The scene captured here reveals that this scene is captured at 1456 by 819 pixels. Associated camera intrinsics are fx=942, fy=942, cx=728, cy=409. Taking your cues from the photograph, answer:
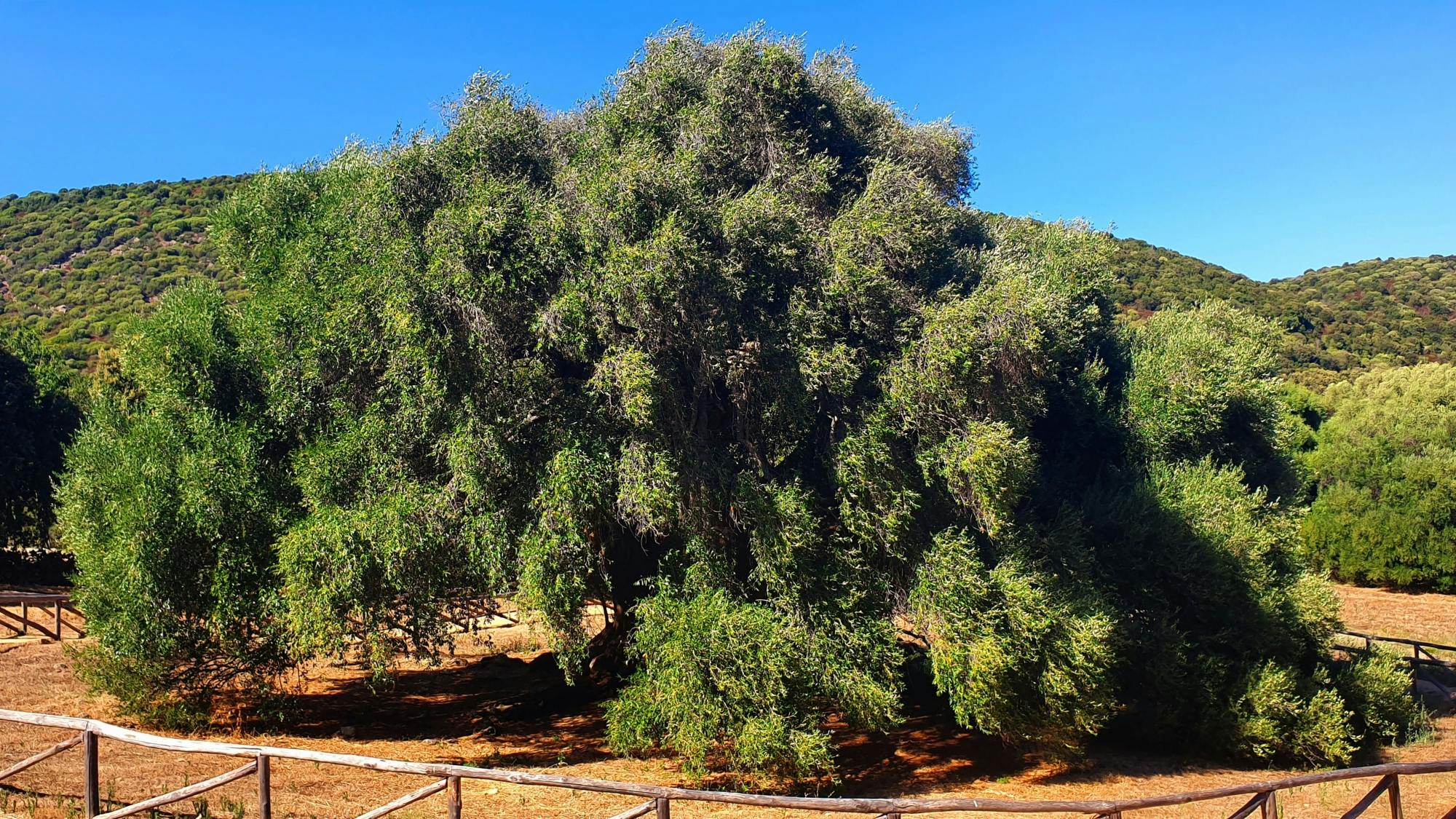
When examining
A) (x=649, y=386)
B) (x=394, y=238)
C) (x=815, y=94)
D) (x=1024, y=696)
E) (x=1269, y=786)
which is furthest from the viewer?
(x=815, y=94)

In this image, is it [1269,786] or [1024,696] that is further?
[1024,696]

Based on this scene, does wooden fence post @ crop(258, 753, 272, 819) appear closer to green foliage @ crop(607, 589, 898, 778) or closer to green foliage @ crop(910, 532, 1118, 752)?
green foliage @ crop(607, 589, 898, 778)

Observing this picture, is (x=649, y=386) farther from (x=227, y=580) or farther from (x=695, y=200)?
(x=227, y=580)

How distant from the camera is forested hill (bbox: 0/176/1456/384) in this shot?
60.2 meters

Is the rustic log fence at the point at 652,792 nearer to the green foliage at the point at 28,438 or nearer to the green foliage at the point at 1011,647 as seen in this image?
the green foliage at the point at 1011,647

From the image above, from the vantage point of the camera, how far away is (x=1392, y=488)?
1439 inches

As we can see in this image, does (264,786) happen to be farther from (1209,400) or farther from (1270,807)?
(1209,400)

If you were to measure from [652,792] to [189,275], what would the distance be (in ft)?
201

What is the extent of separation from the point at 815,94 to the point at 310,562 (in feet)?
37.2

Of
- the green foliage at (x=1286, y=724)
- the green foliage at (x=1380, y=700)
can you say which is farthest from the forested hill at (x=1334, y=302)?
the green foliage at (x=1286, y=724)

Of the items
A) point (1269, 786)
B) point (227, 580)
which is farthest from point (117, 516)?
point (1269, 786)

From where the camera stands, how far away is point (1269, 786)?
8.14 meters

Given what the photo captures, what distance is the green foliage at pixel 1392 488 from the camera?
35406mm

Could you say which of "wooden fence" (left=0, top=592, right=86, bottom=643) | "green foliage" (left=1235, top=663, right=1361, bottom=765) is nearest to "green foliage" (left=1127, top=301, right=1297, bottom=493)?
"green foliage" (left=1235, top=663, right=1361, bottom=765)
